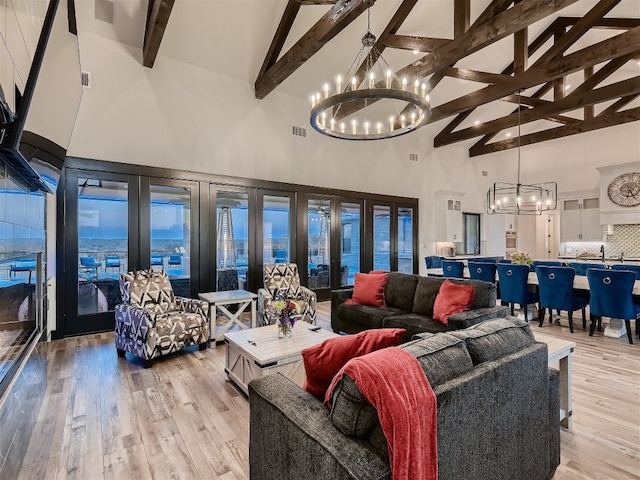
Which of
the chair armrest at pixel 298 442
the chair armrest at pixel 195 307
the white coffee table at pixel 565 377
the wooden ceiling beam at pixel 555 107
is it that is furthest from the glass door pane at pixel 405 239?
the chair armrest at pixel 298 442

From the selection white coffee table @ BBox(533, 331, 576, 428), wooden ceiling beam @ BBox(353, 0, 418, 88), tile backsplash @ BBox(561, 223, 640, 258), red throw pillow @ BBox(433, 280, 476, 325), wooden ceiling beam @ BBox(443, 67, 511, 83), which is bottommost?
white coffee table @ BBox(533, 331, 576, 428)

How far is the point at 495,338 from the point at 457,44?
4.81 metres

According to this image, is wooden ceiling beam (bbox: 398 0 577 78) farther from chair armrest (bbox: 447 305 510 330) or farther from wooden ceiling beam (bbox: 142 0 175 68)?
wooden ceiling beam (bbox: 142 0 175 68)

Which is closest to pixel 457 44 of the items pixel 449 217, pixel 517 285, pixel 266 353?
pixel 517 285

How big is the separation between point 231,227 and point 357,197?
3.02 metres

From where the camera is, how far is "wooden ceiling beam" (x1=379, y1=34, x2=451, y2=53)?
17.7 ft

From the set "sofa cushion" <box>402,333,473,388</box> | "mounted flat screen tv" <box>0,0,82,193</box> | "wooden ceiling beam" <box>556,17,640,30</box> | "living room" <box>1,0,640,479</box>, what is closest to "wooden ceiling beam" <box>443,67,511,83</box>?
"living room" <box>1,0,640,479</box>

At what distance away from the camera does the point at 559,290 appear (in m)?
4.68

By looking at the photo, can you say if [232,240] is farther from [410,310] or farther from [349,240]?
[410,310]

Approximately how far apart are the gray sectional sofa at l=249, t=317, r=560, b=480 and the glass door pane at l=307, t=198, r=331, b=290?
17.5ft

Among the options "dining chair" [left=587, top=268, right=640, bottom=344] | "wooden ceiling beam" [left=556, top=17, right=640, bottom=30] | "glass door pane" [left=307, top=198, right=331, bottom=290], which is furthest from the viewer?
"glass door pane" [left=307, top=198, right=331, bottom=290]

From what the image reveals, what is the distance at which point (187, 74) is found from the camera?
558cm

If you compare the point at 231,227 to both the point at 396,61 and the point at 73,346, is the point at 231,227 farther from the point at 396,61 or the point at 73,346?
the point at 396,61

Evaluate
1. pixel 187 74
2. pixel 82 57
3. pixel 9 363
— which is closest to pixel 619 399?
pixel 9 363
